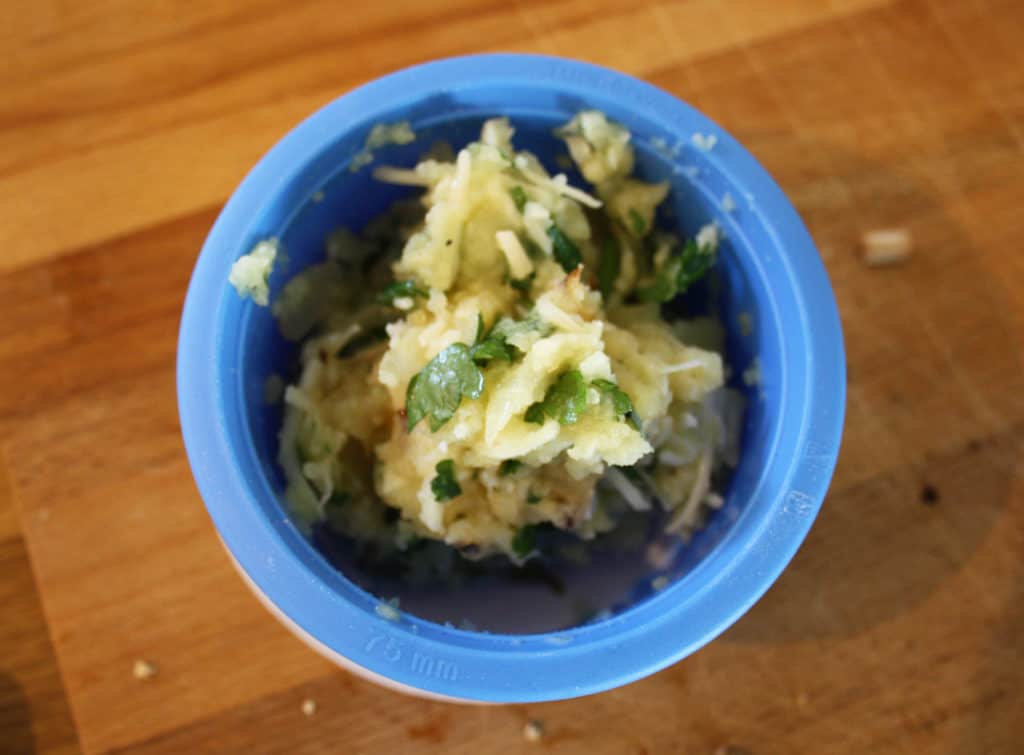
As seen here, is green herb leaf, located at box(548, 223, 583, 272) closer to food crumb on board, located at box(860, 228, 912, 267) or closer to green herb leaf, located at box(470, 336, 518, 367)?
green herb leaf, located at box(470, 336, 518, 367)

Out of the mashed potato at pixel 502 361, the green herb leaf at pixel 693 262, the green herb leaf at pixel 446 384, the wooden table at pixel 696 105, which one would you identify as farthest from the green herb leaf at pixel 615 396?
the wooden table at pixel 696 105

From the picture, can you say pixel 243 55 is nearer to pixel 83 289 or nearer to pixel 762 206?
pixel 83 289

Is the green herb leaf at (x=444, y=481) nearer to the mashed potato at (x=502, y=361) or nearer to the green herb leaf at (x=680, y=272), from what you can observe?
the mashed potato at (x=502, y=361)

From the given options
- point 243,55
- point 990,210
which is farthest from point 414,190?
point 990,210

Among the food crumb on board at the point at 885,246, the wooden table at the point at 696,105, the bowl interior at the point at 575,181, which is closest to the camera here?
the bowl interior at the point at 575,181

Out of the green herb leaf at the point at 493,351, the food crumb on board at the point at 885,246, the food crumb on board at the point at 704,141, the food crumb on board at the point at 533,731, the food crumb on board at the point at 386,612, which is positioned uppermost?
the food crumb on board at the point at 704,141

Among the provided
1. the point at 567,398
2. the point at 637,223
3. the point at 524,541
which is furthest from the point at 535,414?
the point at 637,223

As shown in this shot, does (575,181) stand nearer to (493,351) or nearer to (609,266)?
(609,266)
